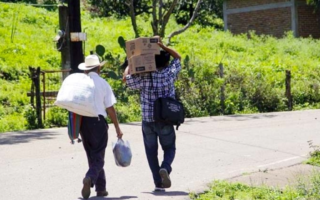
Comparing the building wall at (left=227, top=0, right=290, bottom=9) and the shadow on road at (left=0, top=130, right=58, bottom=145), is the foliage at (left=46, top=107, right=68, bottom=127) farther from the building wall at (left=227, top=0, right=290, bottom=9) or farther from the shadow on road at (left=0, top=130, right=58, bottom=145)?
the building wall at (left=227, top=0, right=290, bottom=9)

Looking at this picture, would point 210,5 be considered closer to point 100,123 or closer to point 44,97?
point 44,97

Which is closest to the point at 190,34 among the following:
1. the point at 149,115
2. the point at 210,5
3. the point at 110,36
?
the point at 110,36

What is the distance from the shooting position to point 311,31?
113 ft

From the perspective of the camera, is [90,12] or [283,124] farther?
[90,12]

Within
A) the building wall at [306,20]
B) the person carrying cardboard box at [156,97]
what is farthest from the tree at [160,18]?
the building wall at [306,20]

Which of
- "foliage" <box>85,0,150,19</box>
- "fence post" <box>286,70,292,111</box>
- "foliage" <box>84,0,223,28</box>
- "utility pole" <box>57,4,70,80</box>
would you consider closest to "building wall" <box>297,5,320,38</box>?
"foliage" <box>84,0,223,28</box>

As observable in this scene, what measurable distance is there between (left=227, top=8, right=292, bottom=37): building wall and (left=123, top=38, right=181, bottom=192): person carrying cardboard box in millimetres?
26295

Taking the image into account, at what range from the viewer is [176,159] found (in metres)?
11.8

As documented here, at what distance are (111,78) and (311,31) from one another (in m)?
18.6

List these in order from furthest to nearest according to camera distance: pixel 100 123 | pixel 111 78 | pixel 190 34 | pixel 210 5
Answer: pixel 210 5 → pixel 190 34 → pixel 111 78 → pixel 100 123

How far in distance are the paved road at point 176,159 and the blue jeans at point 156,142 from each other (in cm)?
34

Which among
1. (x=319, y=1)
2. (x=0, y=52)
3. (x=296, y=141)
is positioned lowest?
(x=296, y=141)

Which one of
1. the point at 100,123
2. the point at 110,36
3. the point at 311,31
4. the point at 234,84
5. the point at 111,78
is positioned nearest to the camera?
the point at 100,123

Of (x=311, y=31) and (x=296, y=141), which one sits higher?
(x=311, y=31)
